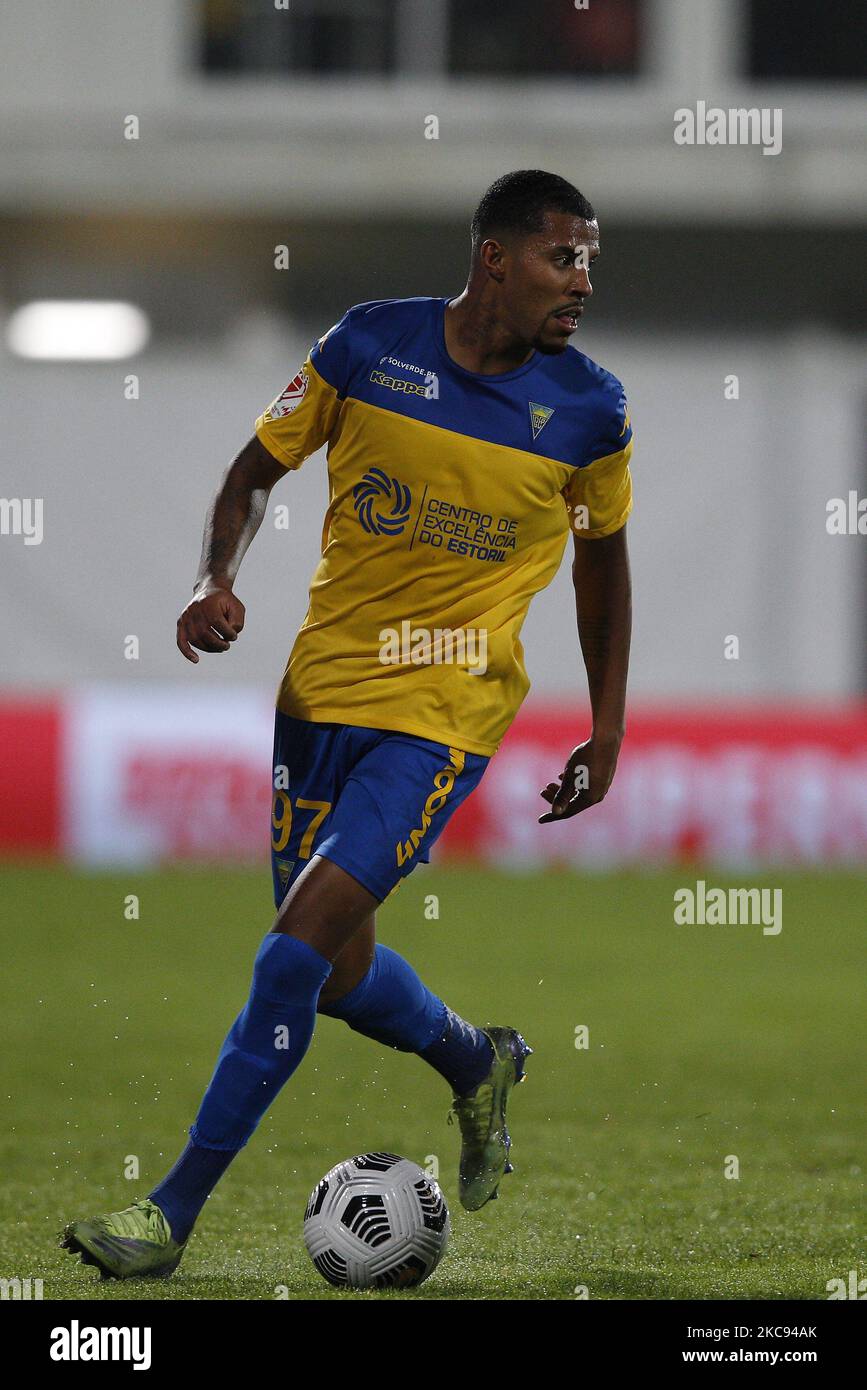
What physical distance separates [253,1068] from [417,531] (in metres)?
1.22

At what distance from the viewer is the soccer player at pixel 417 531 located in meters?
4.61

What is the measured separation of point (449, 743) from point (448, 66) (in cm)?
1509

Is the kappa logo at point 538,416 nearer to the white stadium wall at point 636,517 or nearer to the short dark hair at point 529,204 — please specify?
the short dark hair at point 529,204

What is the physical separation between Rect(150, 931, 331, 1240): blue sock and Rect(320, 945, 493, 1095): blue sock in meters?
0.43

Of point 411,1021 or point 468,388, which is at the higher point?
point 468,388

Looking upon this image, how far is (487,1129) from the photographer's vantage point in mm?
5148

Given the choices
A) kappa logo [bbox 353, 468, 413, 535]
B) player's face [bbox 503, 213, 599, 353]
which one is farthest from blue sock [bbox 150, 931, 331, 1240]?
player's face [bbox 503, 213, 599, 353]

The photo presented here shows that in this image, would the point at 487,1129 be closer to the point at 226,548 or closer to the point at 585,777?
the point at 585,777

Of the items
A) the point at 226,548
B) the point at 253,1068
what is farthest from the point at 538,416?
the point at 253,1068

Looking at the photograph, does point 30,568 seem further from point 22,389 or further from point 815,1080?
point 815,1080

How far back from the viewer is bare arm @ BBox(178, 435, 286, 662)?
4.35 m

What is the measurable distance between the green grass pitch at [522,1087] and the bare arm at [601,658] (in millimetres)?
1057

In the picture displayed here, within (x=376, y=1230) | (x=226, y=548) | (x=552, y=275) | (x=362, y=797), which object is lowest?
(x=376, y=1230)

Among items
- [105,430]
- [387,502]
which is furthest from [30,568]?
[387,502]
